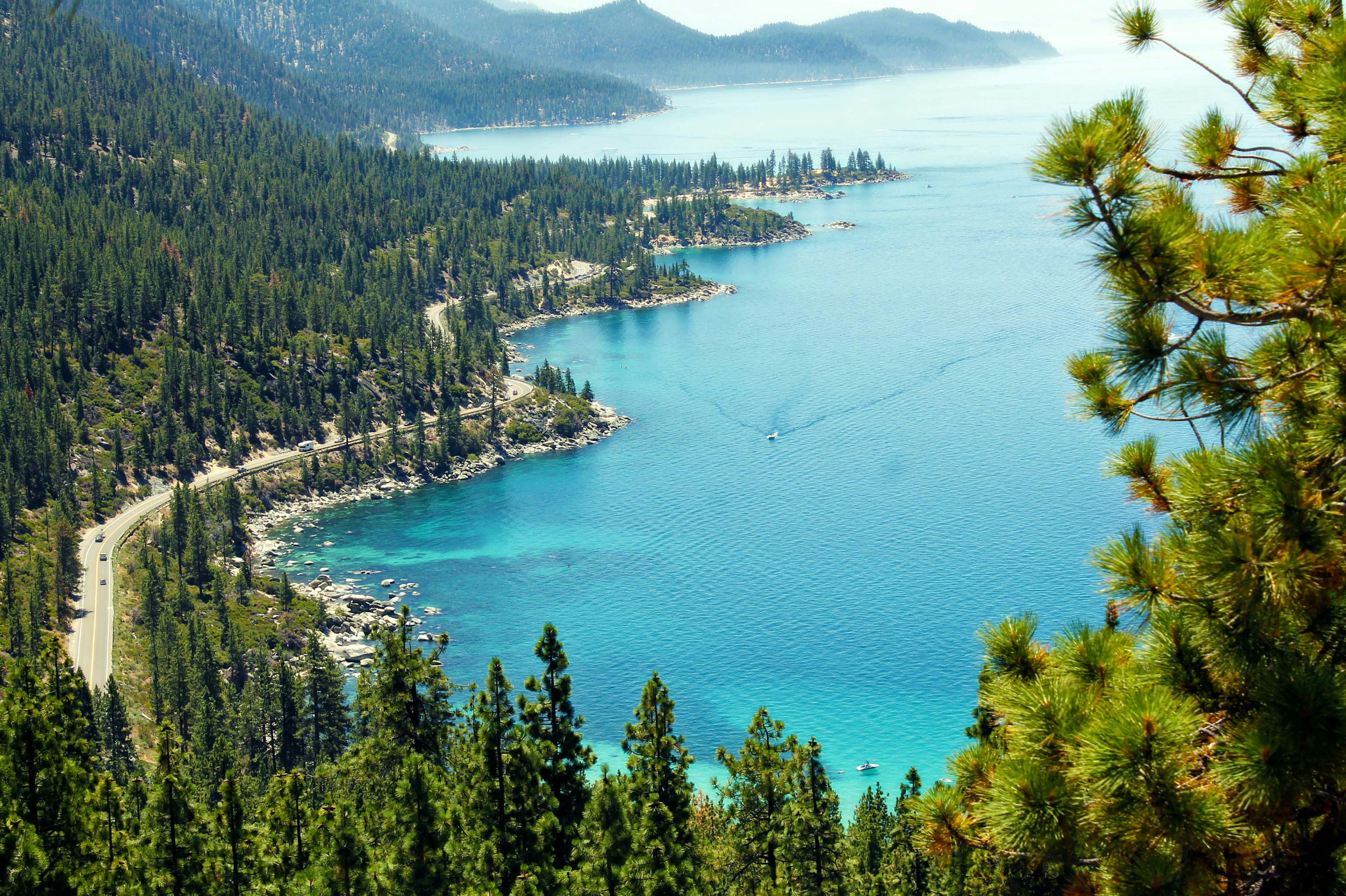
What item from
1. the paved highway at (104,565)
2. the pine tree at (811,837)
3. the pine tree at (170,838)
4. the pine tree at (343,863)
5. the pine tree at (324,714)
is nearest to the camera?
the pine tree at (343,863)

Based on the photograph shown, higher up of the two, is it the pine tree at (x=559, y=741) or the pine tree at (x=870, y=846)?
the pine tree at (x=559, y=741)

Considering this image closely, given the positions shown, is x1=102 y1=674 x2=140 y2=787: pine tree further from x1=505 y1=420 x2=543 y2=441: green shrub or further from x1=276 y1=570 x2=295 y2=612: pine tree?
x1=505 y1=420 x2=543 y2=441: green shrub

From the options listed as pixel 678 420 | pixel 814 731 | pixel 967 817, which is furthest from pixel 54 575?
pixel 967 817

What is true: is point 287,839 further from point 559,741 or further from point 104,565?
point 104,565

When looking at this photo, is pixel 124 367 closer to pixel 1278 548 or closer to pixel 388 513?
pixel 388 513

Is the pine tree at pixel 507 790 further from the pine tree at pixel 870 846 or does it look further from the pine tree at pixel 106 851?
the pine tree at pixel 870 846


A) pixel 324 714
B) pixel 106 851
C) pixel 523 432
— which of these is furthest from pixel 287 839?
pixel 523 432

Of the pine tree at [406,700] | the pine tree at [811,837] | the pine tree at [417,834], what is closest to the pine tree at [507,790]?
the pine tree at [417,834]
